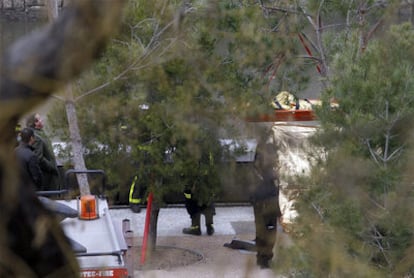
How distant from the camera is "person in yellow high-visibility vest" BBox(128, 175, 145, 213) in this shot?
11133 millimetres

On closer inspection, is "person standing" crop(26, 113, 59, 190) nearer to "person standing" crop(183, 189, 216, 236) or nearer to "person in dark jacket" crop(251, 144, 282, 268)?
"person standing" crop(183, 189, 216, 236)

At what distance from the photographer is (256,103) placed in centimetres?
857

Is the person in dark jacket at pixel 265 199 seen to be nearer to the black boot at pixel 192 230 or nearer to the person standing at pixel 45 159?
the black boot at pixel 192 230

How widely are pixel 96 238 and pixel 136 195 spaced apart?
549 centimetres

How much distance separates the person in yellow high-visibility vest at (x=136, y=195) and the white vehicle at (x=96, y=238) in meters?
3.32

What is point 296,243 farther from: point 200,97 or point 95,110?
point 95,110

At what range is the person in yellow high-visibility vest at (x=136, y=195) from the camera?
11133 mm

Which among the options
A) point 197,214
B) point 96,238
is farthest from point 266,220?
point 96,238

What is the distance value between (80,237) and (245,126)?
2.84m

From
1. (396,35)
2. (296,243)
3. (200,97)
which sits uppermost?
(396,35)

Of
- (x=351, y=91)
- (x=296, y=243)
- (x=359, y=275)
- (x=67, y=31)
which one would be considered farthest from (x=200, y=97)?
(x=67, y=31)

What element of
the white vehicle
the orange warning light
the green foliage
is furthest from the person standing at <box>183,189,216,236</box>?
the green foliage

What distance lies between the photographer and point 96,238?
614 cm

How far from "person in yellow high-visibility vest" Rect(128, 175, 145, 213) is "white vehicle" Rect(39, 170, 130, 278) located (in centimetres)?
332
